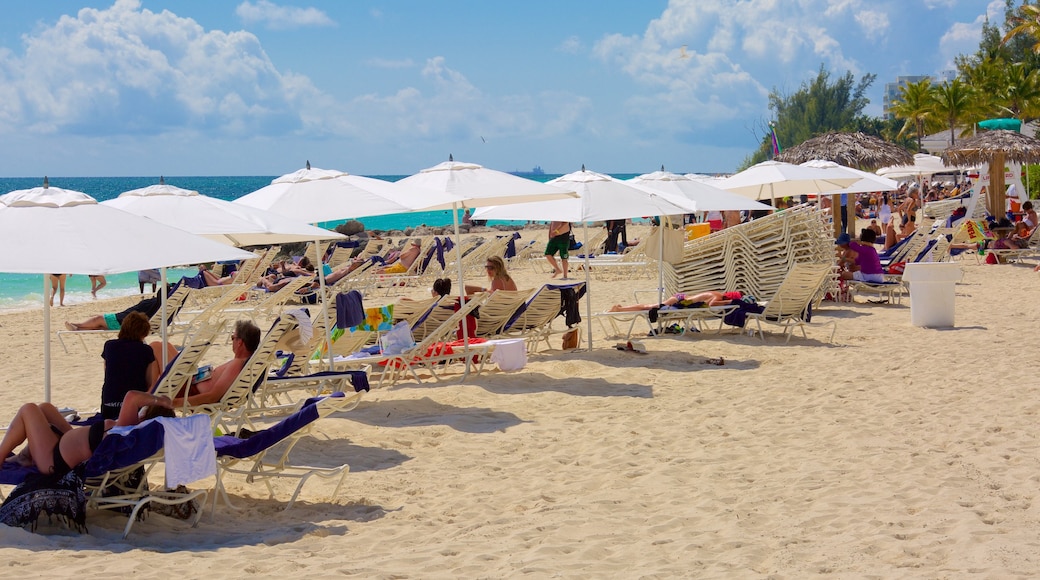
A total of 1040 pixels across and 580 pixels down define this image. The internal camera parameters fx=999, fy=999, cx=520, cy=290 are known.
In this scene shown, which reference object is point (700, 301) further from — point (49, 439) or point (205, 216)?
point (49, 439)

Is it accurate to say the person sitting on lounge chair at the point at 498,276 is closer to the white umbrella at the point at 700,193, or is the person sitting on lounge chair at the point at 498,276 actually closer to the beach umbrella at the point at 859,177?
the white umbrella at the point at 700,193

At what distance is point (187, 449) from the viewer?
→ 427 cm

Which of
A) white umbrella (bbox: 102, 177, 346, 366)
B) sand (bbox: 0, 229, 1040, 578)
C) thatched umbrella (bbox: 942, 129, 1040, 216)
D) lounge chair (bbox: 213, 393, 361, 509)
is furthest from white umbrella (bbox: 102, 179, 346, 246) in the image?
thatched umbrella (bbox: 942, 129, 1040, 216)

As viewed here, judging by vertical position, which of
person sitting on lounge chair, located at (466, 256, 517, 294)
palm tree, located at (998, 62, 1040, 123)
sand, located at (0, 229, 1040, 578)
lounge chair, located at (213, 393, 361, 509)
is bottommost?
sand, located at (0, 229, 1040, 578)

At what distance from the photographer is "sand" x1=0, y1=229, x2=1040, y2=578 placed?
3.82m

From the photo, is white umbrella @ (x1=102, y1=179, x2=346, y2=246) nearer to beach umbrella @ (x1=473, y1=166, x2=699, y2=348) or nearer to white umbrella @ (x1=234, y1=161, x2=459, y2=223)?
white umbrella @ (x1=234, y1=161, x2=459, y2=223)

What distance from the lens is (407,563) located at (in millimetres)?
3840

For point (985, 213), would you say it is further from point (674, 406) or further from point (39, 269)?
point (39, 269)

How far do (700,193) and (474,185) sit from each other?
9.75 ft

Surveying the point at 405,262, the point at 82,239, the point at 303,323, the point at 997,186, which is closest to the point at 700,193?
the point at 303,323

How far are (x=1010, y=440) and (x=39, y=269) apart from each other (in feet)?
16.2

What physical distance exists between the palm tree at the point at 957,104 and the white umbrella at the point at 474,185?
40.0 m

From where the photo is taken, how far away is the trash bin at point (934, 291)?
989cm

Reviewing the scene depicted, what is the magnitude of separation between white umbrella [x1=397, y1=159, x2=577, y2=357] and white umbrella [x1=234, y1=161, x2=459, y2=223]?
0.12 metres
